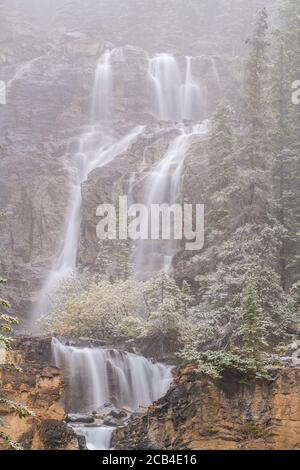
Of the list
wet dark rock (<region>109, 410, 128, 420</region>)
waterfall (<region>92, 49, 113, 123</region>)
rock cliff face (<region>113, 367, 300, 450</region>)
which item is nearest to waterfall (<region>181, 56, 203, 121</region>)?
waterfall (<region>92, 49, 113, 123</region>)

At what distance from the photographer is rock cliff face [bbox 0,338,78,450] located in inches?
724

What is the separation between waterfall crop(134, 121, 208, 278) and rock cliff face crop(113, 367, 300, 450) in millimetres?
18815

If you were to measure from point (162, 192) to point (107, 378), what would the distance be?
64.4 feet

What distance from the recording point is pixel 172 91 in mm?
62125

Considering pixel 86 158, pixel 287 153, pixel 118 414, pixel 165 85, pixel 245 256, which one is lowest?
pixel 118 414

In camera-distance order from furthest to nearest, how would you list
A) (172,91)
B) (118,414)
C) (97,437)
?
(172,91), (118,414), (97,437)

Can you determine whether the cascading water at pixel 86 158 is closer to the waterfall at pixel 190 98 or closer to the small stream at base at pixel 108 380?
the waterfall at pixel 190 98

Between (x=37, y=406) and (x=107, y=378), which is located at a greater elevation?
(x=107, y=378)

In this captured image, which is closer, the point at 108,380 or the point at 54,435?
the point at 54,435

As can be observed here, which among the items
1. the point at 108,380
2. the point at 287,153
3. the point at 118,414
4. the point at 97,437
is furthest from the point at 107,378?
the point at 287,153

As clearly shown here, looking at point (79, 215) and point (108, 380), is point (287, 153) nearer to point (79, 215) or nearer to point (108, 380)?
point (108, 380)

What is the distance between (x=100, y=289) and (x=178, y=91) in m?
33.8

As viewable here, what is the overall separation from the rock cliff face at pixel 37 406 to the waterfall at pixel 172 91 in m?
42.5

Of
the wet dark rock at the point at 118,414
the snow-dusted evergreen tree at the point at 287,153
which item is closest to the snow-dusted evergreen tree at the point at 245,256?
the snow-dusted evergreen tree at the point at 287,153
